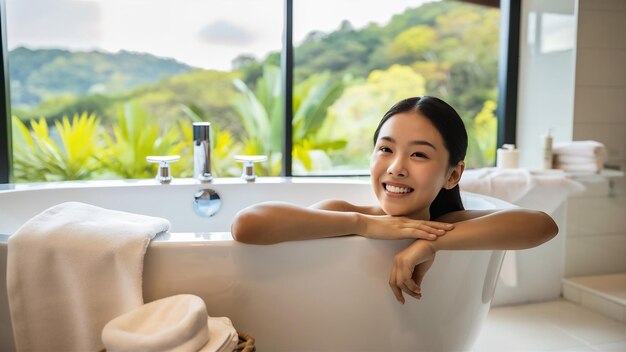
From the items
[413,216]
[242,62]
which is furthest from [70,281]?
[242,62]

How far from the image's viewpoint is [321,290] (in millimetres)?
1319

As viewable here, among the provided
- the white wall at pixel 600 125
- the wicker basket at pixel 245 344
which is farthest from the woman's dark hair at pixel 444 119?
the white wall at pixel 600 125

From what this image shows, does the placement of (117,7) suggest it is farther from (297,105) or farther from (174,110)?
(297,105)

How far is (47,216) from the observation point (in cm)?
127

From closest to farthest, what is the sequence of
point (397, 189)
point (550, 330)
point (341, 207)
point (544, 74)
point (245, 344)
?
1. point (245, 344)
2. point (397, 189)
3. point (341, 207)
4. point (550, 330)
5. point (544, 74)

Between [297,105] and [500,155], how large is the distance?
68.6 inches

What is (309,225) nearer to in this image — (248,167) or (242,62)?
(248,167)

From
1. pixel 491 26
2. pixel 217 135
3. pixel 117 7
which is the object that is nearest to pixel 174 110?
pixel 117 7

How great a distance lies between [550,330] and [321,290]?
151cm

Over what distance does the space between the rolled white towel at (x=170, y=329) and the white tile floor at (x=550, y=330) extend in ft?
4.52

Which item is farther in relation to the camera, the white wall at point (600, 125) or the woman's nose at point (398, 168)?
the white wall at point (600, 125)

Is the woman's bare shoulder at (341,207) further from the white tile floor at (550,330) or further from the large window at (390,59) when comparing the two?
the large window at (390,59)

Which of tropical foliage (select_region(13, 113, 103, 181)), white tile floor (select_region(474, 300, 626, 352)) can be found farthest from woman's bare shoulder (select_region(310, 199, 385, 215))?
tropical foliage (select_region(13, 113, 103, 181))

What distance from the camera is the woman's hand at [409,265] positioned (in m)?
1.24
